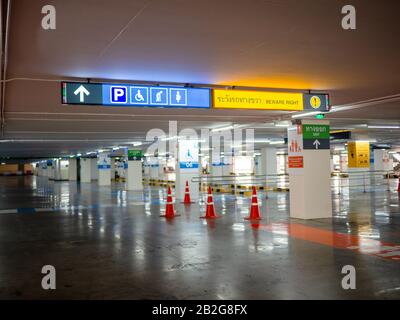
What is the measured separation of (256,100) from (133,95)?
2.78m

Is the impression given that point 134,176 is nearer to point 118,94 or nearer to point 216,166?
point 216,166

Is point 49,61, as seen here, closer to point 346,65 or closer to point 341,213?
point 346,65

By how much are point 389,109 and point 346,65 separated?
23.3 ft

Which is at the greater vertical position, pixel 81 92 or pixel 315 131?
pixel 81 92

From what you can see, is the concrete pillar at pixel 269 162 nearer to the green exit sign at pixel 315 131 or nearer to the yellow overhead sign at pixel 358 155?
the yellow overhead sign at pixel 358 155

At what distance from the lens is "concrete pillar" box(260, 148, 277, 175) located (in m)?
35.7

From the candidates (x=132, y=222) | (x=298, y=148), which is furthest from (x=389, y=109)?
(x=132, y=222)

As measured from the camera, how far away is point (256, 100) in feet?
31.6

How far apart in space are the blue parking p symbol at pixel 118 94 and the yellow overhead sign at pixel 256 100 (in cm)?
190

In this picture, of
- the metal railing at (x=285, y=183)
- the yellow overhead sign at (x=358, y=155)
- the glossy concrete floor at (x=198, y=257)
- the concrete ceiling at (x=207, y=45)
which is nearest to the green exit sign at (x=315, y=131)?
the glossy concrete floor at (x=198, y=257)

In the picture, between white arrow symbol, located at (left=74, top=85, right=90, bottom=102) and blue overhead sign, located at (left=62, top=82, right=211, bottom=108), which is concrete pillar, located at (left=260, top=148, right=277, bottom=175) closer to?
blue overhead sign, located at (left=62, top=82, right=211, bottom=108)

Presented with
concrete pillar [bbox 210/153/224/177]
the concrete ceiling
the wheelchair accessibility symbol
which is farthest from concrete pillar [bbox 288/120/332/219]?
concrete pillar [bbox 210/153/224/177]

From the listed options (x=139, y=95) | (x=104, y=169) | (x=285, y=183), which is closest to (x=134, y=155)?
(x=104, y=169)

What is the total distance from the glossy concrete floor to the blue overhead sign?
3.08 m
